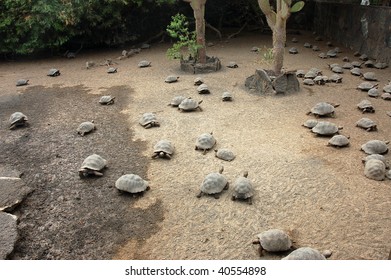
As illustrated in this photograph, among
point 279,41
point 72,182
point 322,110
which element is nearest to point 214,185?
point 72,182

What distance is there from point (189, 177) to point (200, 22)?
5690 millimetres

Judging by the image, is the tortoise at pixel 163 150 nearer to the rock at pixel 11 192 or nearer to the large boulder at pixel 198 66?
the rock at pixel 11 192

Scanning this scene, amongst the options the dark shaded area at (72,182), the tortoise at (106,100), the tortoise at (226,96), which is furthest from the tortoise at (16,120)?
the tortoise at (226,96)

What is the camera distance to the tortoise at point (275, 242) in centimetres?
289

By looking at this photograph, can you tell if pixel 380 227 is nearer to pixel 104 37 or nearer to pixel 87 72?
pixel 87 72

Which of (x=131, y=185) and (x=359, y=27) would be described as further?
(x=359, y=27)

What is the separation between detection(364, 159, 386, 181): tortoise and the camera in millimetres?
3914

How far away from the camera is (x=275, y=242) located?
2.89m

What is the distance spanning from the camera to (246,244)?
3078 millimetres

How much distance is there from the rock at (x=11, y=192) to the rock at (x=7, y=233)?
0.19 meters

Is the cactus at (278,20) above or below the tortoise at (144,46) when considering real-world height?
above

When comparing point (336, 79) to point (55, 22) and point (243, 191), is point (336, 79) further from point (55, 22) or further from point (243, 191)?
point (55, 22)

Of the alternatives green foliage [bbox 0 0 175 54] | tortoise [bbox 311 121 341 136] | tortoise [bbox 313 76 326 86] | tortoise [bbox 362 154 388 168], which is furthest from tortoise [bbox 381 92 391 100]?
green foliage [bbox 0 0 175 54]

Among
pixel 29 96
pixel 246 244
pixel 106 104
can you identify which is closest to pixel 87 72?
pixel 29 96
